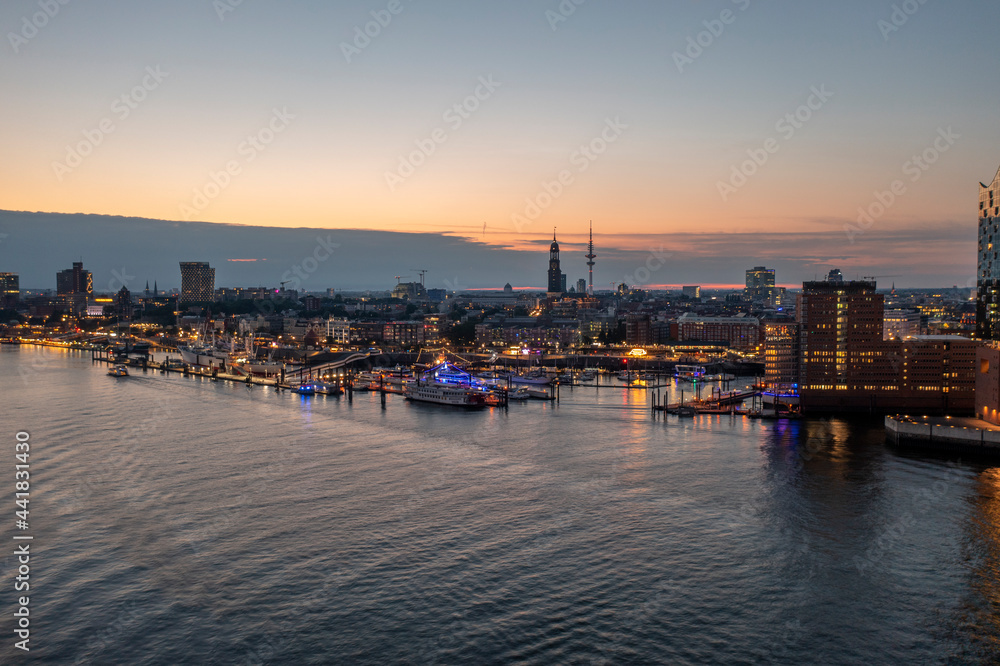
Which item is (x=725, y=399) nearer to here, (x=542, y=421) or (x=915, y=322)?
(x=542, y=421)

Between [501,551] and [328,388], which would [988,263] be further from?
[328,388]

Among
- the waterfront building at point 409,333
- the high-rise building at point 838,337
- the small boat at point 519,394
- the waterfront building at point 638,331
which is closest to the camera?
the high-rise building at point 838,337

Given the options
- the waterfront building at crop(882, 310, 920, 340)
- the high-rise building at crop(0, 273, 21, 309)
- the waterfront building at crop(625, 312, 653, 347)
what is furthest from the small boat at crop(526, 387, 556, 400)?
the high-rise building at crop(0, 273, 21, 309)

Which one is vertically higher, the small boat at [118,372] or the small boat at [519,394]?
the small boat at [118,372]

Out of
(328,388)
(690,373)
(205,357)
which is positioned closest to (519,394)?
(328,388)

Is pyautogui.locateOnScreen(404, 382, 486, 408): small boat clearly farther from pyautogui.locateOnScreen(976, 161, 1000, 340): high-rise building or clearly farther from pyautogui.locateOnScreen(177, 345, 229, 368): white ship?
pyautogui.locateOnScreen(976, 161, 1000, 340): high-rise building

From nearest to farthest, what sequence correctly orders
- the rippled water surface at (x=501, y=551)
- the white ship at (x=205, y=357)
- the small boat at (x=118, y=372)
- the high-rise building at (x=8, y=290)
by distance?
the rippled water surface at (x=501, y=551) < the small boat at (x=118, y=372) < the white ship at (x=205, y=357) < the high-rise building at (x=8, y=290)

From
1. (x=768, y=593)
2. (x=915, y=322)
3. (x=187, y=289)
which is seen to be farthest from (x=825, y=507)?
(x=187, y=289)

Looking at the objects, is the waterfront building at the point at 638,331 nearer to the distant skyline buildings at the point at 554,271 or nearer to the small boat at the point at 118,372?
the small boat at the point at 118,372

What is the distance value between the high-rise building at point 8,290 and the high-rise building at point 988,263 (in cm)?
10273

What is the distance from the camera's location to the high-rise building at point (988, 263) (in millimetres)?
28344

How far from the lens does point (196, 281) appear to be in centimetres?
11900

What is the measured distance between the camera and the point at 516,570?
1068cm

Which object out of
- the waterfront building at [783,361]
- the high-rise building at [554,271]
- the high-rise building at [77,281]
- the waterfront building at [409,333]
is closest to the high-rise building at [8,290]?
the high-rise building at [77,281]
